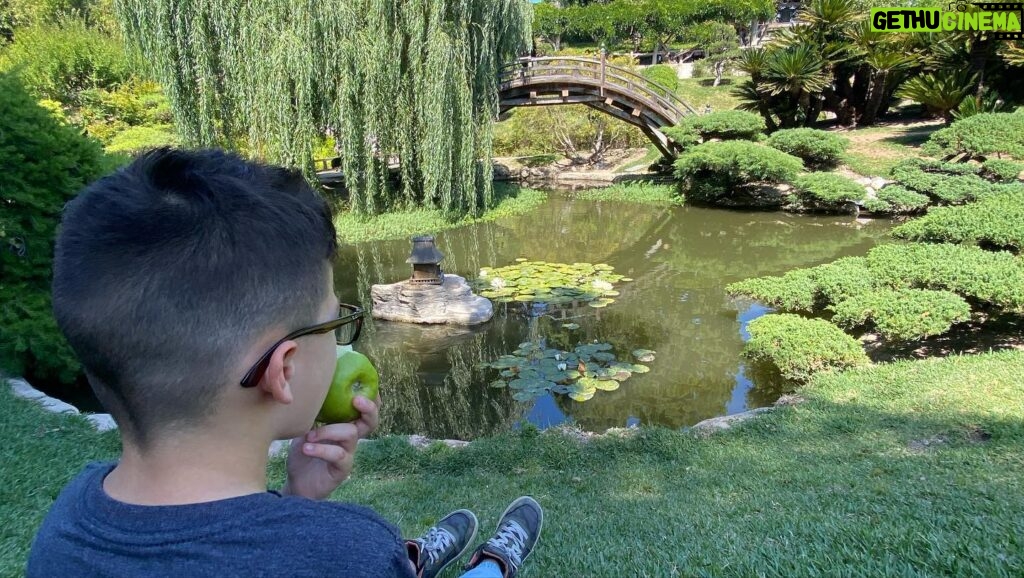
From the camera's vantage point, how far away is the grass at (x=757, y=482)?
185 centimetres

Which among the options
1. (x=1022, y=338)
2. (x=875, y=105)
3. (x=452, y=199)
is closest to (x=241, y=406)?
(x=1022, y=338)

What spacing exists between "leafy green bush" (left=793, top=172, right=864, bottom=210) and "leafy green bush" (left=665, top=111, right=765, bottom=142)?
6.22 feet

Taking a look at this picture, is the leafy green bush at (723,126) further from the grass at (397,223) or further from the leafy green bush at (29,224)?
the leafy green bush at (29,224)

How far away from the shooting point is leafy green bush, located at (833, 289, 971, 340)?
4.79m

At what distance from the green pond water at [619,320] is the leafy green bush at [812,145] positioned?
167 centimetres

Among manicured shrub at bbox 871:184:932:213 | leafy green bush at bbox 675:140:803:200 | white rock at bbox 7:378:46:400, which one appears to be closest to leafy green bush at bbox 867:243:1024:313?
manicured shrub at bbox 871:184:932:213

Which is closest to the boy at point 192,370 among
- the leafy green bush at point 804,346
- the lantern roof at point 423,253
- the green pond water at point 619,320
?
the green pond water at point 619,320

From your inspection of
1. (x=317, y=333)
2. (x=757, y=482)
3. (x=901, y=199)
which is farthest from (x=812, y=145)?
(x=317, y=333)

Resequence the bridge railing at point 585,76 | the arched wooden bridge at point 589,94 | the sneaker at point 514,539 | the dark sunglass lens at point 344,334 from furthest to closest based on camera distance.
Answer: the arched wooden bridge at point 589,94, the bridge railing at point 585,76, the sneaker at point 514,539, the dark sunglass lens at point 344,334

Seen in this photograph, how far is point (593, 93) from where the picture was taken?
14492 millimetres

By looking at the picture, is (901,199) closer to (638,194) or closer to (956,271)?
(638,194)

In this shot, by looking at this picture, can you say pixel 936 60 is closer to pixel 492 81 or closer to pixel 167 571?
pixel 492 81

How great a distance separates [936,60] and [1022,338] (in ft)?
37.2

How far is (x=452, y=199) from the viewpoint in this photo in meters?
11.8
